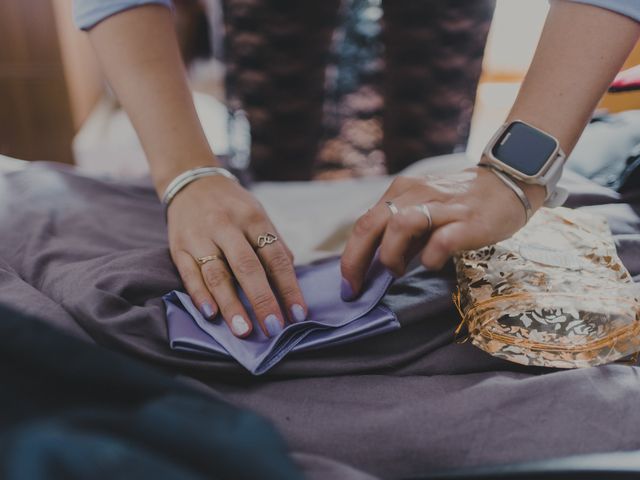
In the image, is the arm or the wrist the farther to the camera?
the wrist

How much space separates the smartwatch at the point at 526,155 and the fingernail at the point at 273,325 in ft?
0.83

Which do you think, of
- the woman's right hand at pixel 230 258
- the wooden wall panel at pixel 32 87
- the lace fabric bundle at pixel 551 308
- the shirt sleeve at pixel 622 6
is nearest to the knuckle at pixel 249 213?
the woman's right hand at pixel 230 258

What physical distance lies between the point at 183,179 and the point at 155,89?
0.13 meters

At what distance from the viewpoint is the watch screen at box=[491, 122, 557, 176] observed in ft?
1.84

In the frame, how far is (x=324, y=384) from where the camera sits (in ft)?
1.72

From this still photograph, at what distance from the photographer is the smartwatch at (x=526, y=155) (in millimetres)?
559

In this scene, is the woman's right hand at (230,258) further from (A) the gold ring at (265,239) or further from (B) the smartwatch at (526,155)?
(B) the smartwatch at (526,155)

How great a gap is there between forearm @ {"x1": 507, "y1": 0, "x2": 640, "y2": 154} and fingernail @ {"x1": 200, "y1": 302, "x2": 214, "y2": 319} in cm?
36

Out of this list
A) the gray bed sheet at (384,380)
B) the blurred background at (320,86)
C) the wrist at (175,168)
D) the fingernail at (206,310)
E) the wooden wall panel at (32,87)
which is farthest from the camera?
the wooden wall panel at (32,87)

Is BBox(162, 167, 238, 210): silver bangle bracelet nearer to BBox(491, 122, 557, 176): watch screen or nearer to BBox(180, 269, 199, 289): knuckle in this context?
BBox(180, 269, 199, 289): knuckle

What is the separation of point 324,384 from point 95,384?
0.76 feet

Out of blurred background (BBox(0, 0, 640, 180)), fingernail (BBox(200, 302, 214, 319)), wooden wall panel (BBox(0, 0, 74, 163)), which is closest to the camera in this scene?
fingernail (BBox(200, 302, 214, 319))

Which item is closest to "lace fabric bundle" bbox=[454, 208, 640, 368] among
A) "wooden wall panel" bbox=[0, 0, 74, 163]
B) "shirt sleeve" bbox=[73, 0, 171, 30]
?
"shirt sleeve" bbox=[73, 0, 171, 30]

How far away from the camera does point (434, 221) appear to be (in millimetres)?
513
